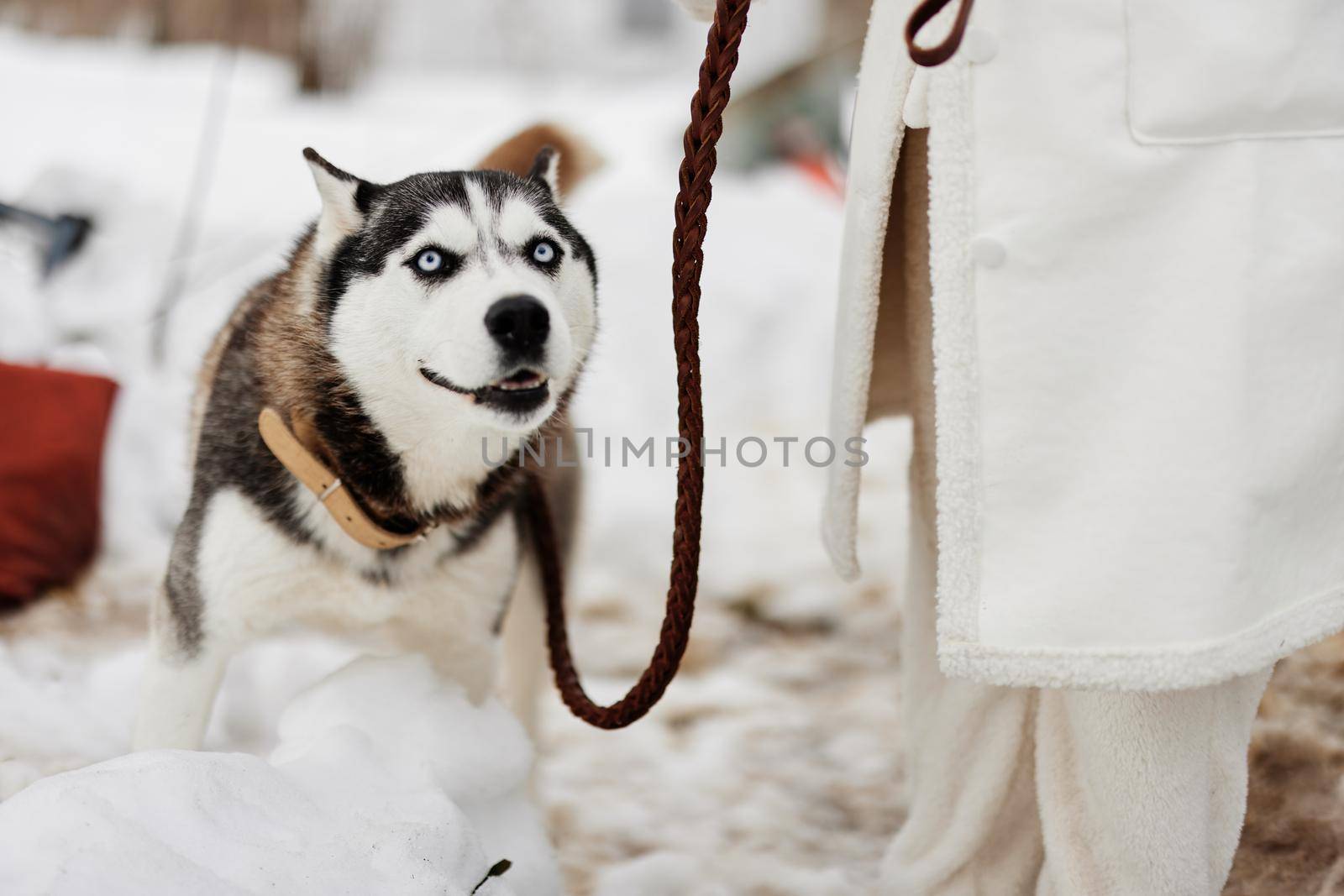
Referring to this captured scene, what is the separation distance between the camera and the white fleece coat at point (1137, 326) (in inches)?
39.5

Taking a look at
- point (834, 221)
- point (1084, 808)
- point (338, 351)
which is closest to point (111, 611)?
point (338, 351)

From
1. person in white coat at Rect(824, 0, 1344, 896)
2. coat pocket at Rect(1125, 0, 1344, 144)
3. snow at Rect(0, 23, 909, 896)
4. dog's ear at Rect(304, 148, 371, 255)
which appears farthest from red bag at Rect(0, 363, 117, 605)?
coat pocket at Rect(1125, 0, 1344, 144)

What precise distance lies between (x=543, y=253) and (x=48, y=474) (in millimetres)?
1767

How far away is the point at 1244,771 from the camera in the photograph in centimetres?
121

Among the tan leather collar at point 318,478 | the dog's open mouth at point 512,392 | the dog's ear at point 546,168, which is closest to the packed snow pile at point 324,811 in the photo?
the tan leather collar at point 318,478

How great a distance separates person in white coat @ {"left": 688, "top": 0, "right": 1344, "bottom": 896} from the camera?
39.5 inches

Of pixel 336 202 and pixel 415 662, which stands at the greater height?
pixel 336 202

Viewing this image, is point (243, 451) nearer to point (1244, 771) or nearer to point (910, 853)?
point (910, 853)

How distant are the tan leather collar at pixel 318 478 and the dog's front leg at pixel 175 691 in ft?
0.81

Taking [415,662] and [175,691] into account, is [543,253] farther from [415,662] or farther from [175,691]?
[175,691]

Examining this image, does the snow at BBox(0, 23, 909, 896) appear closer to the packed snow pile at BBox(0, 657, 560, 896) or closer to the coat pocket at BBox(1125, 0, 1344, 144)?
the packed snow pile at BBox(0, 657, 560, 896)

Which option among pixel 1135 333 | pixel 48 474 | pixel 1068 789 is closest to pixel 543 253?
pixel 1135 333

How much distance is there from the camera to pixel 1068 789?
1257 mm

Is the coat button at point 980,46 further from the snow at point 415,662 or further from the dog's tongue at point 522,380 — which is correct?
the snow at point 415,662
